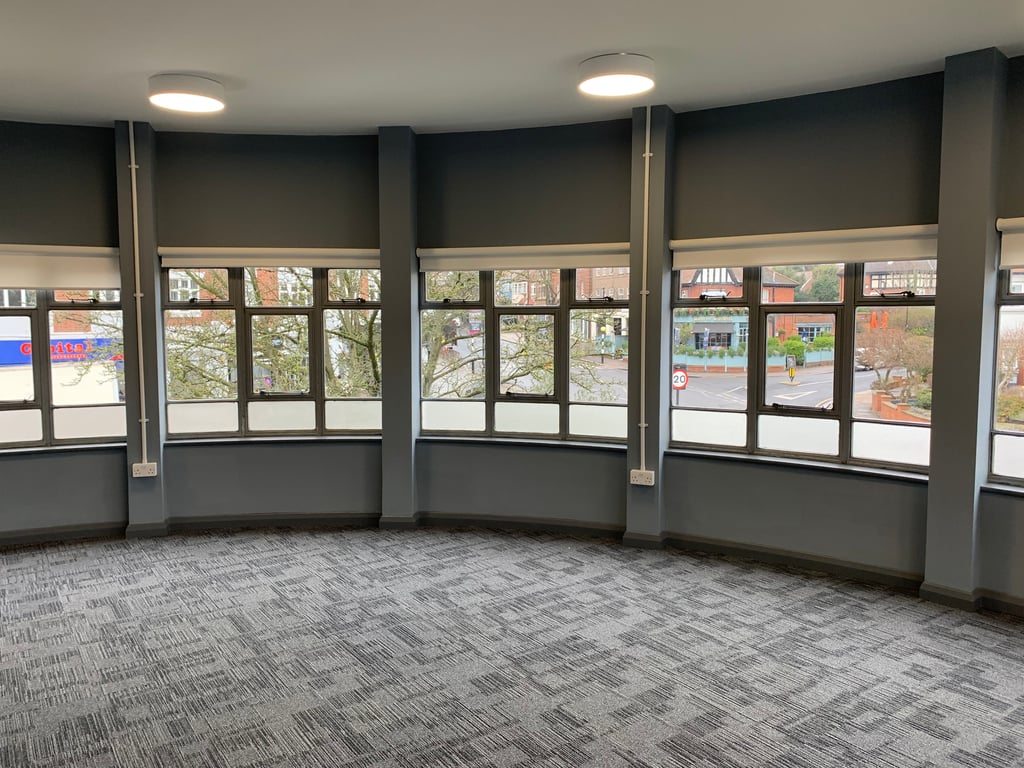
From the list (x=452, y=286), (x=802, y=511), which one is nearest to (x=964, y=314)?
(x=802, y=511)

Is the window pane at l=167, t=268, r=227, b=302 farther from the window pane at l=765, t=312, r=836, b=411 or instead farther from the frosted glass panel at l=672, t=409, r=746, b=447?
the window pane at l=765, t=312, r=836, b=411

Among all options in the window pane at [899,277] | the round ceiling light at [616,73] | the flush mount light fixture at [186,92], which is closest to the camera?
the round ceiling light at [616,73]

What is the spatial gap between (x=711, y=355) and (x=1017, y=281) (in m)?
1.78

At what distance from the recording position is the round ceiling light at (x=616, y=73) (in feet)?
13.4

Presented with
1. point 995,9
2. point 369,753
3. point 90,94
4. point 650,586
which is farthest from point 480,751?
point 90,94

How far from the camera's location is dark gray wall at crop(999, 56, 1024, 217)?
13.5 ft

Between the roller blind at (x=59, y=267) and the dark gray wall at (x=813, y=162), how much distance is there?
3998mm

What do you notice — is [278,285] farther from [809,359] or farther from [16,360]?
[809,359]

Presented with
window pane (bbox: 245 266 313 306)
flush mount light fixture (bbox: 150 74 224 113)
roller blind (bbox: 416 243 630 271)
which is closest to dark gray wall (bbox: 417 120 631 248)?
roller blind (bbox: 416 243 630 271)

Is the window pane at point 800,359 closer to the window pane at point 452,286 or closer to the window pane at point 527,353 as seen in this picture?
the window pane at point 527,353

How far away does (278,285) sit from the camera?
5.93 metres

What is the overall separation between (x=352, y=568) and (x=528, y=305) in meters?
2.24

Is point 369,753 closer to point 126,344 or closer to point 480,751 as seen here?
point 480,751

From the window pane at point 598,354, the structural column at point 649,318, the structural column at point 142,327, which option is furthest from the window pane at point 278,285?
the structural column at point 649,318
